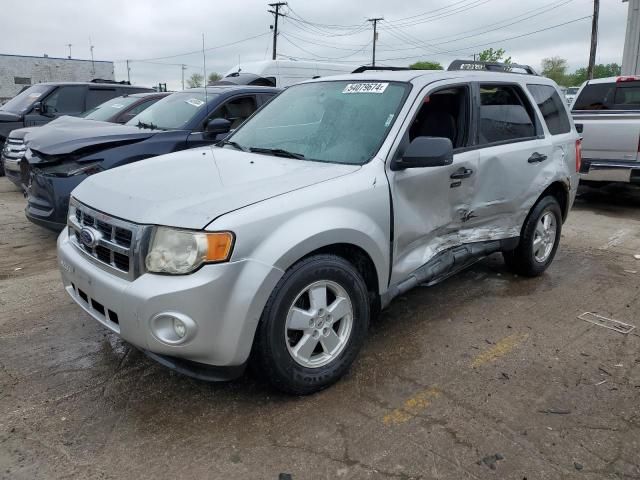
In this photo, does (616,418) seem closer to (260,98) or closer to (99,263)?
(99,263)

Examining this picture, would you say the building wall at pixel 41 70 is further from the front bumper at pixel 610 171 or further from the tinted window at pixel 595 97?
the front bumper at pixel 610 171

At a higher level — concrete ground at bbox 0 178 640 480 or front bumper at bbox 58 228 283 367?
front bumper at bbox 58 228 283 367

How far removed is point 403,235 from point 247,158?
1.15 meters

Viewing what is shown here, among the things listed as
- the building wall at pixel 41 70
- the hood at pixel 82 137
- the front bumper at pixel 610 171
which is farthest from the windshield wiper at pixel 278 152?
the building wall at pixel 41 70

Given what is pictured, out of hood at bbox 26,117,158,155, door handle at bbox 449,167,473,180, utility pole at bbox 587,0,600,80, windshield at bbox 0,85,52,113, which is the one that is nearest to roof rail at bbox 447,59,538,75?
door handle at bbox 449,167,473,180

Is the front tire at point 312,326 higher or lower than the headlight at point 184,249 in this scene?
lower

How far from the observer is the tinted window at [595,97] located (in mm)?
9055

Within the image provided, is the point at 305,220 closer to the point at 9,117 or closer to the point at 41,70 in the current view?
the point at 9,117

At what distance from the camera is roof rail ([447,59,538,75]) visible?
4.66 meters

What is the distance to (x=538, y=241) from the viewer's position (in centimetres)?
488

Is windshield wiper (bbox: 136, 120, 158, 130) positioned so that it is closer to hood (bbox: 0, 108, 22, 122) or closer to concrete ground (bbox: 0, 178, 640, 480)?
concrete ground (bbox: 0, 178, 640, 480)

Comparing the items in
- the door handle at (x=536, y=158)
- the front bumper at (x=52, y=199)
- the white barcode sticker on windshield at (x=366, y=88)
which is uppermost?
the white barcode sticker on windshield at (x=366, y=88)

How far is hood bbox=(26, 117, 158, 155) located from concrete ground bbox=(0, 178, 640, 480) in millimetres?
1765

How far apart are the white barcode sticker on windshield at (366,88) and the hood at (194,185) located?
79cm
